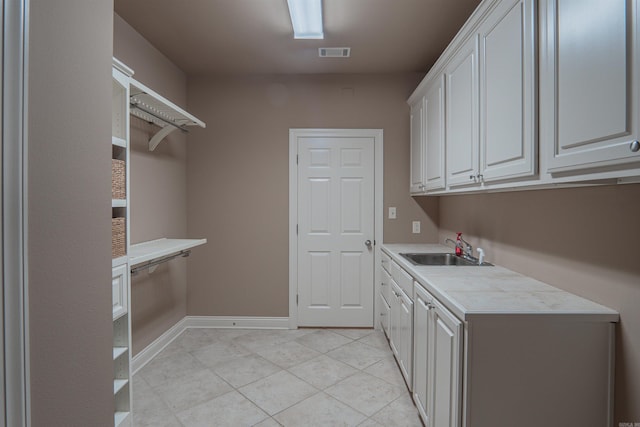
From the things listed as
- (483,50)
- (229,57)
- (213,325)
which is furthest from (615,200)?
(213,325)

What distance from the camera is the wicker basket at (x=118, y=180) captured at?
5.81ft

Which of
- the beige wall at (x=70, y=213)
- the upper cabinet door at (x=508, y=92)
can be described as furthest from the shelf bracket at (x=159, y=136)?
the upper cabinet door at (x=508, y=92)

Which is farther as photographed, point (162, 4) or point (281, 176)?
point (281, 176)

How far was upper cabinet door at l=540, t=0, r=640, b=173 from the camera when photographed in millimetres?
955

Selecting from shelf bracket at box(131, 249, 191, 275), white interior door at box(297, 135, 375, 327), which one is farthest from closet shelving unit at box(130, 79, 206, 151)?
white interior door at box(297, 135, 375, 327)

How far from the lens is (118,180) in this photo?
5.95ft

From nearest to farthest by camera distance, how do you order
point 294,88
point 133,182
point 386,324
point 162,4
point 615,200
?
1. point 615,200
2. point 162,4
3. point 133,182
4. point 386,324
5. point 294,88

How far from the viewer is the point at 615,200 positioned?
1.35 m

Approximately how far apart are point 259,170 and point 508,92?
2596mm

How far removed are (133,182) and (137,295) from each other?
94 cm

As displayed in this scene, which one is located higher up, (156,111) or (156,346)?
(156,111)

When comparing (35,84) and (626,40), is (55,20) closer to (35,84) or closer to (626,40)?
(35,84)

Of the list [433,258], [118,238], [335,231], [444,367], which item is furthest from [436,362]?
[335,231]

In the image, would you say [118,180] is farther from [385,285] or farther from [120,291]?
[385,285]
